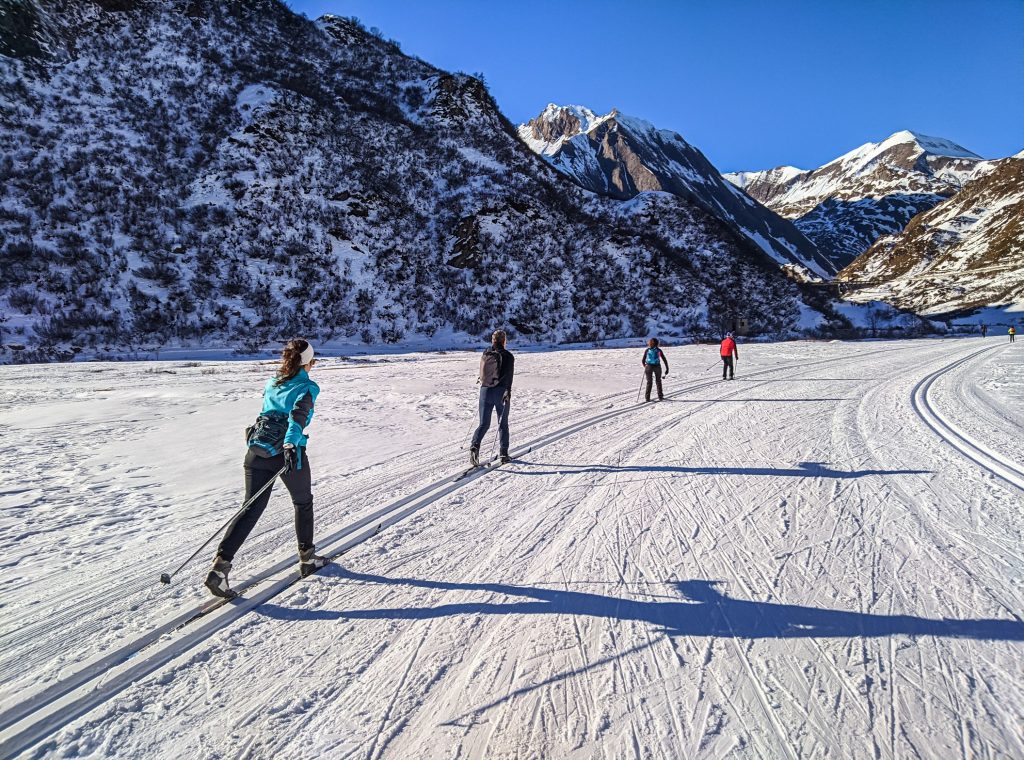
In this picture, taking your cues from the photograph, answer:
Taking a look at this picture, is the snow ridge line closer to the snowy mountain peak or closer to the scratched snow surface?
the scratched snow surface

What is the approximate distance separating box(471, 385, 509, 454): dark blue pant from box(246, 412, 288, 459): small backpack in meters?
3.21

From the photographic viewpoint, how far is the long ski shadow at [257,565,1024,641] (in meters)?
2.83

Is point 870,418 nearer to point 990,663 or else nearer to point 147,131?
point 990,663

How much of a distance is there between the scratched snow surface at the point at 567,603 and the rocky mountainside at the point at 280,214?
25.9 m

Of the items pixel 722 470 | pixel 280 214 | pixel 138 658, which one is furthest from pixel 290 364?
pixel 280 214

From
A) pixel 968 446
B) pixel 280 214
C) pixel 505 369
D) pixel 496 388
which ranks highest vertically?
pixel 280 214

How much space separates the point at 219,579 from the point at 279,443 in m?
1.01

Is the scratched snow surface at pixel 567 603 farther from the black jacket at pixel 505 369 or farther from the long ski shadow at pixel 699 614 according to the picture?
the black jacket at pixel 505 369

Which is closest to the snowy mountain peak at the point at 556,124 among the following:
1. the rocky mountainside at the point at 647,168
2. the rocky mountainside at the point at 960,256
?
the rocky mountainside at the point at 647,168

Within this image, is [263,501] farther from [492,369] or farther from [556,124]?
[556,124]

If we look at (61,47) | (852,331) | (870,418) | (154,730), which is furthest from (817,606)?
(61,47)

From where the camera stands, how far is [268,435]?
11.5 feet

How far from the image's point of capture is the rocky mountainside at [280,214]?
28.7 m

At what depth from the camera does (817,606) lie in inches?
121
